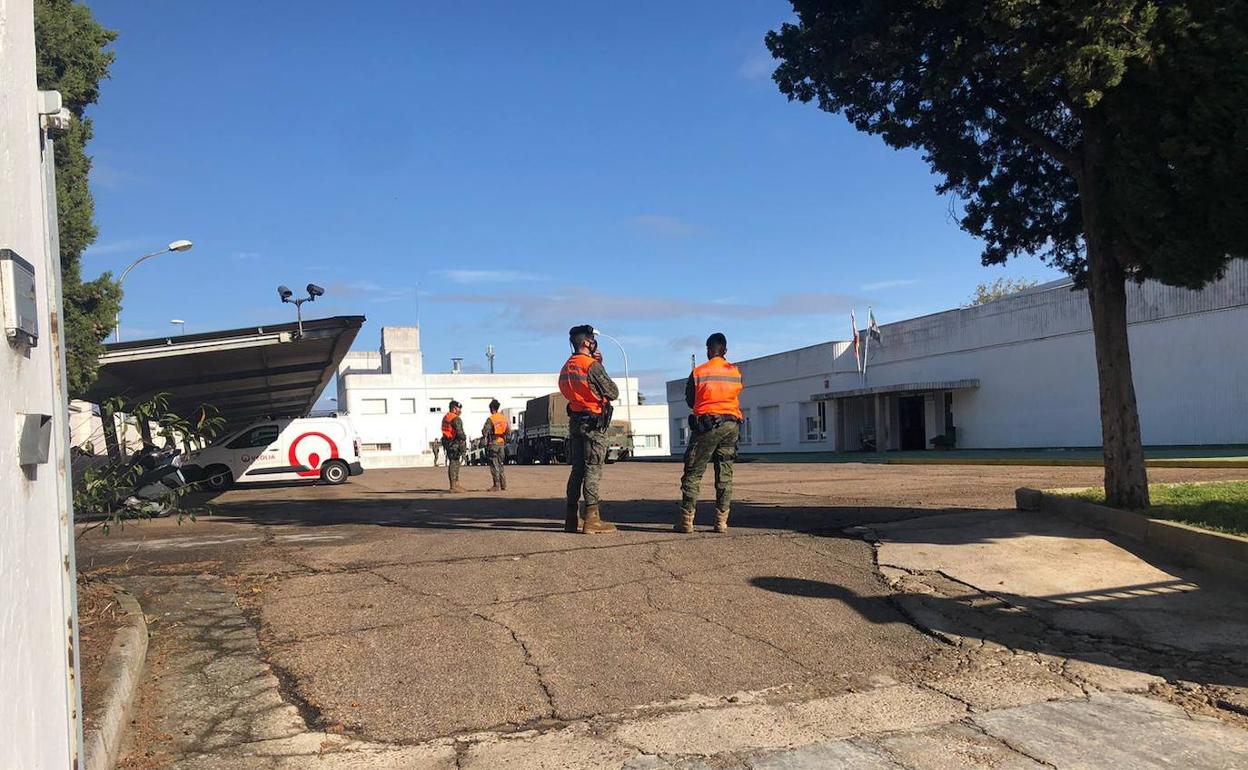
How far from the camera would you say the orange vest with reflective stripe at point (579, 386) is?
359 inches

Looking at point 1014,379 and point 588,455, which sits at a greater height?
point 1014,379

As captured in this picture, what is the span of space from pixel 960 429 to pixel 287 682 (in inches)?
1382

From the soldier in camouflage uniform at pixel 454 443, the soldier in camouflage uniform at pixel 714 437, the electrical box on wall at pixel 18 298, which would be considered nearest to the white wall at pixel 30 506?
the electrical box on wall at pixel 18 298

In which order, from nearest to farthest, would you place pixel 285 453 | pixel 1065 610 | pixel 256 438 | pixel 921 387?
pixel 1065 610 → pixel 256 438 → pixel 285 453 → pixel 921 387

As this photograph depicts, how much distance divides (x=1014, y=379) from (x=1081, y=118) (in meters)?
27.3

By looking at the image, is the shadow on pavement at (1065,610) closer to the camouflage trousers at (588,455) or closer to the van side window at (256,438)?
the camouflage trousers at (588,455)

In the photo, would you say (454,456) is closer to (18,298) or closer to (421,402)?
(18,298)

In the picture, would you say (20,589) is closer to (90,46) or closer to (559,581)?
(559,581)

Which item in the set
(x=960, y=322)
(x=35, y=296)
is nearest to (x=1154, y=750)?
(x=35, y=296)

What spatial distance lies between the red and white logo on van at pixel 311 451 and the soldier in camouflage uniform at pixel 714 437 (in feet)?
61.3

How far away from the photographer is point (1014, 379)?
110ft

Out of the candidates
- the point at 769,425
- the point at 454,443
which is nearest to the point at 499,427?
the point at 454,443

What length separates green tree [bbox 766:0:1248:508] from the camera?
21.4ft

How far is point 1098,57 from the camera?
659cm
